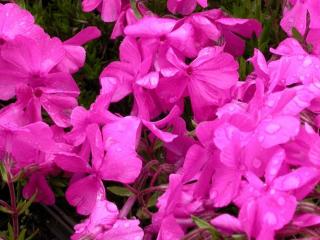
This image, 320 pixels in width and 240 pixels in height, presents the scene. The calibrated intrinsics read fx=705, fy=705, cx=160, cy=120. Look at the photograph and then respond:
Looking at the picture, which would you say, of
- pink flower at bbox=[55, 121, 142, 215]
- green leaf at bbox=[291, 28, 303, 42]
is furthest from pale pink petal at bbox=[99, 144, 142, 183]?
green leaf at bbox=[291, 28, 303, 42]

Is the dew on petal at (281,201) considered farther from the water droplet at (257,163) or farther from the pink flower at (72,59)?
the pink flower at (72,59)

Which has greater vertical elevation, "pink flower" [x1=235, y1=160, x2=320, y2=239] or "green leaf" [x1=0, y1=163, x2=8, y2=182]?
"pink flower" [x1=235, y1=160, x2=320, y2=239]

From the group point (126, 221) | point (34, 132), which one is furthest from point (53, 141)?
point (126, 221)

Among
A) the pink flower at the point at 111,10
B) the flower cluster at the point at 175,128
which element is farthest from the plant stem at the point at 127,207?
the pink flower at the point at 111,10

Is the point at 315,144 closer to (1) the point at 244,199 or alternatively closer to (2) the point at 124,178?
(1) the point at 244,199

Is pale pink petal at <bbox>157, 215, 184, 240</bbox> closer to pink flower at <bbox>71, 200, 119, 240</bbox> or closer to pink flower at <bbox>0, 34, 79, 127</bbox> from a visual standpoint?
pink flower at <bbox>71, 200, 119, 240</bbox>

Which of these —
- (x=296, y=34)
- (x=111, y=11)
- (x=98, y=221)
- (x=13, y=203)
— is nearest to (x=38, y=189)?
(x=13, y=203)

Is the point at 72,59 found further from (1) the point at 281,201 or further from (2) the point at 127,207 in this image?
(1) the point at 281,201

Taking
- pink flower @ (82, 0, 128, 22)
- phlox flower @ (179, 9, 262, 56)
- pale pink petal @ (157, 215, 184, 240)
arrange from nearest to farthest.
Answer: pale pink petal @ (157, 215, 184, 240)
phlox flower @ (179, 9, 262, 56)
pink flower @ (82, 0, 128, 22)
